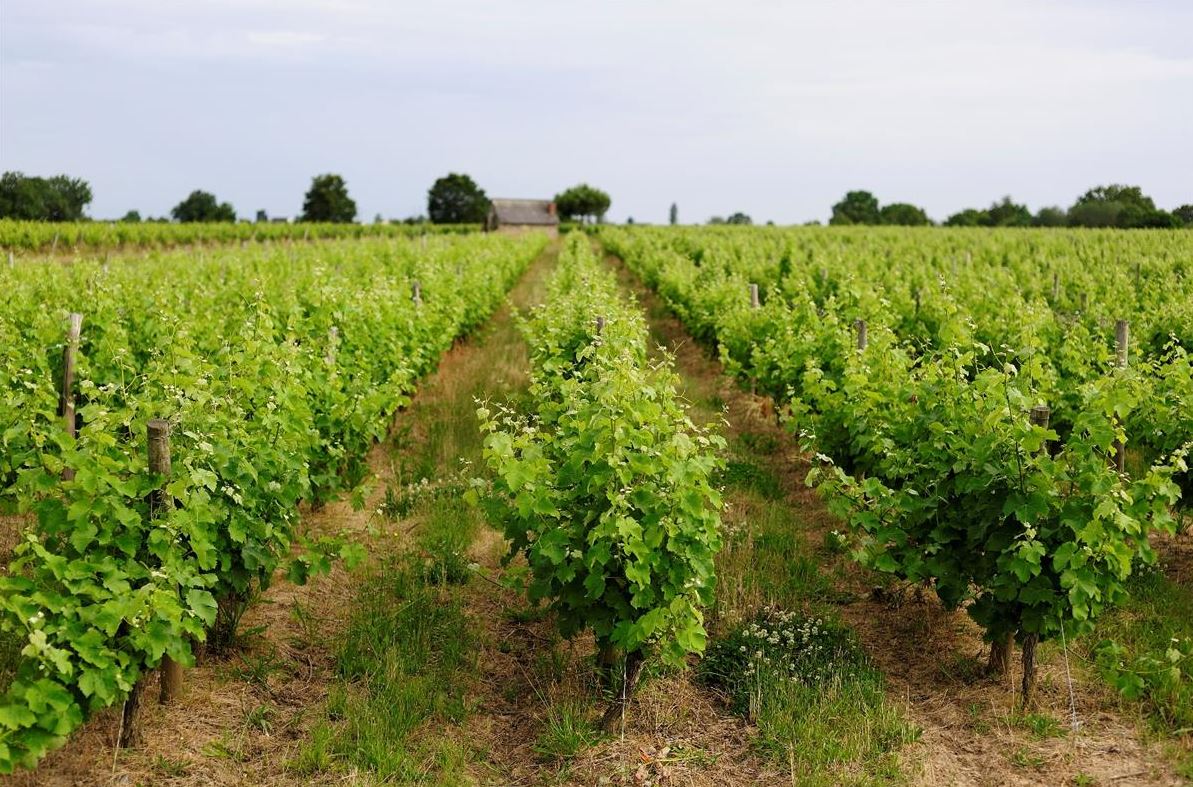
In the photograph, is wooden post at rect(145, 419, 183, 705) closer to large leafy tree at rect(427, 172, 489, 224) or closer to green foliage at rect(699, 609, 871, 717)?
green foliage at rect(699, 609, 871, 717)

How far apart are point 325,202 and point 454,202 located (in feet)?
51.8

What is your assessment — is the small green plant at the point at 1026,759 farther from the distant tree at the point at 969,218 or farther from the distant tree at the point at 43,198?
the distant tree at the point at 969,218

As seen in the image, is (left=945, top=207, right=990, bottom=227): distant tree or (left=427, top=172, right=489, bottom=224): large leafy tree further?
(left=427, top=172, right=489, bottom=224): large leafy tree

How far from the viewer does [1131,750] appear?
4.52 m

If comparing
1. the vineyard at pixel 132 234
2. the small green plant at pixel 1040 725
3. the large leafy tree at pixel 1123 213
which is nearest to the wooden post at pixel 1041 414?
the small green plant at pixel 1040 725

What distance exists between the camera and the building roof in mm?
84562

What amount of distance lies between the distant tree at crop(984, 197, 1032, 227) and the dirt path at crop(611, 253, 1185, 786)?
226 feet

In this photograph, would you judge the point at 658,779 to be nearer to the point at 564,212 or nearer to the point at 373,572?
the point at 373,572

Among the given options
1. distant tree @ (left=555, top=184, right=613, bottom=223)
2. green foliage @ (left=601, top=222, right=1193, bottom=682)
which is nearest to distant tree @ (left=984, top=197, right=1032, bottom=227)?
distant tree @ (left=555, top=184, right=613, bottom=223)

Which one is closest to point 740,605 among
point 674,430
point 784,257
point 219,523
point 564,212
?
point 674,430

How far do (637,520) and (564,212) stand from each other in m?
93.9

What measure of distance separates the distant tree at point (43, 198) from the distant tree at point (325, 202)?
64.0ft

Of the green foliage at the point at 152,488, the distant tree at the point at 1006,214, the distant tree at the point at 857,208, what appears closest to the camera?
the green foliage at the point at 152,488

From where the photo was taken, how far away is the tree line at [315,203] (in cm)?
5492
